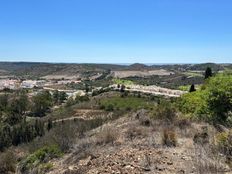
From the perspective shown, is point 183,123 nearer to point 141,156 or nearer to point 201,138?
point 201,138

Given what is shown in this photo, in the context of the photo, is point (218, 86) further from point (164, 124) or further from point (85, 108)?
point (85, 108)

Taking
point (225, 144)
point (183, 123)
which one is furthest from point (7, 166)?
point (225, 144)

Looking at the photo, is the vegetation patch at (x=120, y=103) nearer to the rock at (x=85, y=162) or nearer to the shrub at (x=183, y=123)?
the shrub at (x=183, y=123)

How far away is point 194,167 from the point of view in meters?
7.97

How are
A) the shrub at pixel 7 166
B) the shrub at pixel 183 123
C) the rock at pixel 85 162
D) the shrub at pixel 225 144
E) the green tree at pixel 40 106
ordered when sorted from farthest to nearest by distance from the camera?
the green tree at pixel 40 106
the shrub at pixel 7 166
the shrub at pixel 183 123
the rock at pixel 85 162
the shrub at pixel 225 144

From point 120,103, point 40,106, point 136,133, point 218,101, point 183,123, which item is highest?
point 218,101

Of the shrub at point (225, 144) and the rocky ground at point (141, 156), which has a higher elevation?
the shrub at point (225, 144)

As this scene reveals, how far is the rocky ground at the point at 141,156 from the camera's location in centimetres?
825

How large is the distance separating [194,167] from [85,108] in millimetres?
77570

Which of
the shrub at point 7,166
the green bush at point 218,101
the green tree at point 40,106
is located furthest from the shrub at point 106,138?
the green tree at point 40,106

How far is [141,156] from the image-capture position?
9.34m

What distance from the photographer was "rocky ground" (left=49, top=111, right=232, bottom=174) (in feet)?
27.1

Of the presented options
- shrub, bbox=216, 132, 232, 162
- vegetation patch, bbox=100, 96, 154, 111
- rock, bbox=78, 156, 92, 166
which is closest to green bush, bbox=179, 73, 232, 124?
shrub, bbox=216, 132, 232, 162

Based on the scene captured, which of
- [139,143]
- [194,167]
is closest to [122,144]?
[139,143]
